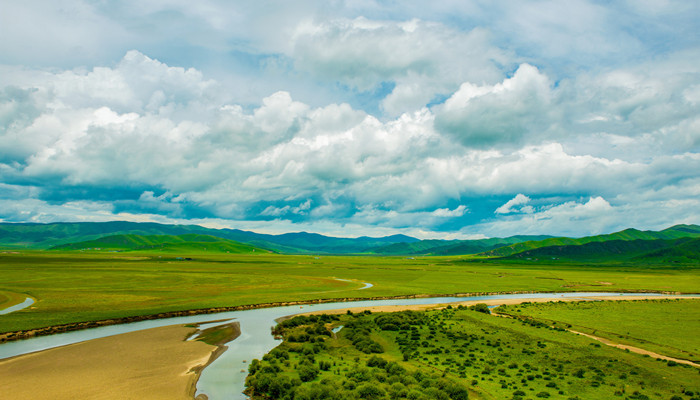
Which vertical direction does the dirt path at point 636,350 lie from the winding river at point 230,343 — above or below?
above

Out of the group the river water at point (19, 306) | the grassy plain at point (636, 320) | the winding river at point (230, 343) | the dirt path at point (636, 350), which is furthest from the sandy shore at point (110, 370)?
the grassy plain at point (636, 320)

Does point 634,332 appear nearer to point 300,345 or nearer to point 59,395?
point 300,345

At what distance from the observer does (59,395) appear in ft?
96.8

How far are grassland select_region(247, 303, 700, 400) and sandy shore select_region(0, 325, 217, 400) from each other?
7.87 meters

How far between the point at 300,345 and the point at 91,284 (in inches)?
3145

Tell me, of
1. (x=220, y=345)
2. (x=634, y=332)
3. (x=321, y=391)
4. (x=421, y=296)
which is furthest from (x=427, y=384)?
(x=421, y=296)

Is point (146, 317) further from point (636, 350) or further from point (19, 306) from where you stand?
point (636, 350)

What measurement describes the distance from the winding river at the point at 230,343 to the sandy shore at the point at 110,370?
2018mm

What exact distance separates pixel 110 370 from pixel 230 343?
14.7 meters

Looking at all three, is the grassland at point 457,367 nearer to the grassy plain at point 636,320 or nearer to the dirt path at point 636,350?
the dirt path at point 636,350

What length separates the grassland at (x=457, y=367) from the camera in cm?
2967

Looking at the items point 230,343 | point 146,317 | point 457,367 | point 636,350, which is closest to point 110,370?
point 230,343

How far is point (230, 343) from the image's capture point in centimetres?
4781

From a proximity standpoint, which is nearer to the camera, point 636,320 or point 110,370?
point 110,370
